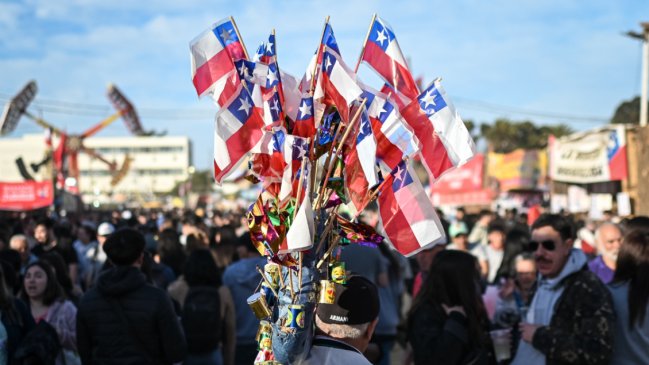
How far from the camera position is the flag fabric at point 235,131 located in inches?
107

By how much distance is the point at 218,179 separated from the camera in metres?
2.84

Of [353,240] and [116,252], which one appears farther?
[116,252]

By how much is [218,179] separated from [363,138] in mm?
629

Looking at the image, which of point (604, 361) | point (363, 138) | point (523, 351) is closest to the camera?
point (363, 138)

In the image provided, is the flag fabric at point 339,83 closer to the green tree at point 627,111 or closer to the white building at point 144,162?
the green tree at point 627,111

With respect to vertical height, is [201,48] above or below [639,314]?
above

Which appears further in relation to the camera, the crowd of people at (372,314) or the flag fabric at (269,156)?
the crowd of people at (372,314)

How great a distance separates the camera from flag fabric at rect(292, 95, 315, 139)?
2689 mm

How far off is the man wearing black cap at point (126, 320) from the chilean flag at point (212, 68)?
1992mm

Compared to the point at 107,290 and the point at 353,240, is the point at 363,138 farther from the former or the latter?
the point at 107,290

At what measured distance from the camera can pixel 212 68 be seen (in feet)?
9.15

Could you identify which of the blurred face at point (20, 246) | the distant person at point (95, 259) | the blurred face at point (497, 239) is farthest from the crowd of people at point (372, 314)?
the blurred face at point (497, 239)

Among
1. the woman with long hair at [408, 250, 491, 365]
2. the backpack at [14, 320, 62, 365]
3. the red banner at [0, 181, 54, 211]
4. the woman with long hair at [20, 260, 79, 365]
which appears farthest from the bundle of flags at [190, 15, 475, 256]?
the red banner at [0, 181, 54, 211]

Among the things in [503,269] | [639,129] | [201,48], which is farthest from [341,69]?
[639,129]
